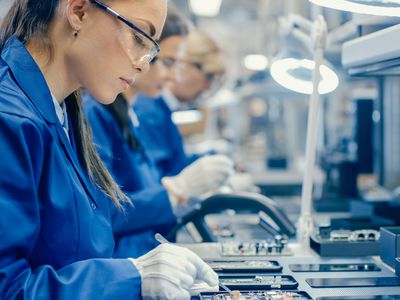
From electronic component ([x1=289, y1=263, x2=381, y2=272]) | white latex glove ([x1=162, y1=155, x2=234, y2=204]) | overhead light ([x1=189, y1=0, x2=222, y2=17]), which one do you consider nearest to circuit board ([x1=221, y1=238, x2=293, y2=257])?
electronic component ([x1=289, y1=263, x2=381, y2=272])

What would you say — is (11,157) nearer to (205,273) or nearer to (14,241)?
(14,241)

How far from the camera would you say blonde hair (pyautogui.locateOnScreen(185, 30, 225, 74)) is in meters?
3.36

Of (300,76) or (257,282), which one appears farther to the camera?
(300,76)

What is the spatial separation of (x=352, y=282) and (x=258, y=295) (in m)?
0.31

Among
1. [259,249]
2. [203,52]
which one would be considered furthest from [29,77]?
[203,52]

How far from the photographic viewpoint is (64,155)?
3.93 ft

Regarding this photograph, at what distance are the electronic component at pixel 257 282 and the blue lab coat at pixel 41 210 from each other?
26 cm

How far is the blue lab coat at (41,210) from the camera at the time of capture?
938 mm

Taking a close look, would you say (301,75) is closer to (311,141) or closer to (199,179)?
(311,141)

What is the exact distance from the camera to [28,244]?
971mm

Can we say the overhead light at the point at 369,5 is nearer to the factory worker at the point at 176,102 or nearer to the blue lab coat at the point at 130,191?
the blue lab coat at the point at 130,191

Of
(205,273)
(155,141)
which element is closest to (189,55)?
(155,141)

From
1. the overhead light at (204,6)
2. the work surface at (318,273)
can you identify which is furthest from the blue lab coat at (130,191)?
the overhead light at (204,6)

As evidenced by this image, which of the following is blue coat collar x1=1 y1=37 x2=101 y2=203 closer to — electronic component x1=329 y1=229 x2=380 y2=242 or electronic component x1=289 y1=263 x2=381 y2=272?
electronic component x1=289 y1=263 x2=381 y2=272
